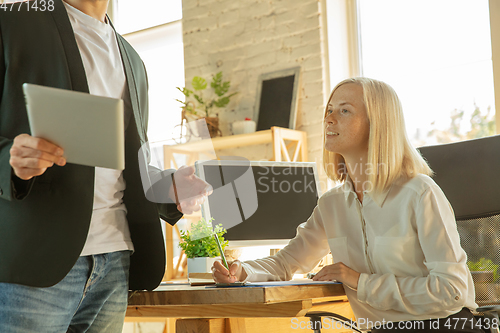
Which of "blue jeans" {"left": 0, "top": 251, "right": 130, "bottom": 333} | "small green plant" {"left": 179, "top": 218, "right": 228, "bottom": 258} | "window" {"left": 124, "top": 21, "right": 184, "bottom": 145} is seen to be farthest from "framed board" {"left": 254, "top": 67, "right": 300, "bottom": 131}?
"blue jeans" {"left": 0, "top": 251, "right": 130, "bottom": 333}

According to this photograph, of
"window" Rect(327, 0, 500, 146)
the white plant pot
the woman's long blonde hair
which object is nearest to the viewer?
the woman's long blonde hair

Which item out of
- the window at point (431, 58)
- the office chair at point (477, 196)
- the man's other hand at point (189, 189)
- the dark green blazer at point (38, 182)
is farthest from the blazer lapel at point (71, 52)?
the window at point (431, 58)

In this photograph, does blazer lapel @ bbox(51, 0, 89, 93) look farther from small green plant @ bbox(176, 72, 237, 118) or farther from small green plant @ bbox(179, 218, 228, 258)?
small green plant @ bbox(176, 72, 237, 118)

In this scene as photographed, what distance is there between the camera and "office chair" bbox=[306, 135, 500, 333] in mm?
1638

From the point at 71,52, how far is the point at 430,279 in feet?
2.99

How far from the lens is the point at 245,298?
1071 mm

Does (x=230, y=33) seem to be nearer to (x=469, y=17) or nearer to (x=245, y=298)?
(x=469, y=17)

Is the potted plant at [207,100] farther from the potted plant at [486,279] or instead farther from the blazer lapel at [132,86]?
the blazer lapel at [132,86]

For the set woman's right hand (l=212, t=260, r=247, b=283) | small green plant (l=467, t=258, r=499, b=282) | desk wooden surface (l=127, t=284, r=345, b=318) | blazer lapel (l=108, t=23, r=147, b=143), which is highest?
blazer lapel (l=108, t=23, r=147, b=143)

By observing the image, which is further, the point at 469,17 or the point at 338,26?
the point at 338,26

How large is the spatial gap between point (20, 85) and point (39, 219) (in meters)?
0.22

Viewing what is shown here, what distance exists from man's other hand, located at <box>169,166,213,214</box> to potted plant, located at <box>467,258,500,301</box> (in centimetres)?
104

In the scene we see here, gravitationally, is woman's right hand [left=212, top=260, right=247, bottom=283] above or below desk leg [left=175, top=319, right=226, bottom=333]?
above

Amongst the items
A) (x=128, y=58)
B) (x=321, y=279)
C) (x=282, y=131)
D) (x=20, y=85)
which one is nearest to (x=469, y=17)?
(x=282, y=131)
